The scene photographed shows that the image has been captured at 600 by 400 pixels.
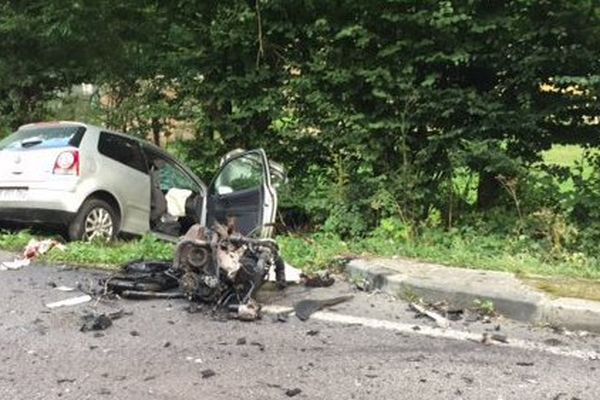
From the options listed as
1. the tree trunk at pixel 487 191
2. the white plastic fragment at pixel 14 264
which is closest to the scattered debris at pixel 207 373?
the white plastic fragment at pixel 14 264

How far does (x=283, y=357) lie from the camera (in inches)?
210

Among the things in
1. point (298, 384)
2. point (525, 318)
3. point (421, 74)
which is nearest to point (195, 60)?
point (421, 74)

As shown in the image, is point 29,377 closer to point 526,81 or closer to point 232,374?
point 232,374

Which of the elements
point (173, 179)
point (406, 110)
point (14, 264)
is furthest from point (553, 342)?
point (173, 179)

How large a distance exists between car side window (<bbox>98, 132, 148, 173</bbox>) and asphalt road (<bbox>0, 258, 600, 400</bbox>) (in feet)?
11.8

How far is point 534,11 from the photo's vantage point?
8.83 metres

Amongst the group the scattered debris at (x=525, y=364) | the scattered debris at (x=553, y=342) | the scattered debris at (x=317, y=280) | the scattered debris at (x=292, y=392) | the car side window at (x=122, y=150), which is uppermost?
the car side window at (x=122, y=150)

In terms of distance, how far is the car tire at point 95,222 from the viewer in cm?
962

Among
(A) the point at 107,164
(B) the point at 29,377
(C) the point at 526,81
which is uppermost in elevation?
(C) the point at 526,81

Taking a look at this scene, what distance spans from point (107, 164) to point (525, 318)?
18.5 feet

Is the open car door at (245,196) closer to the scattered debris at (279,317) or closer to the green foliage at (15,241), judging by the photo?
the scattered debris at (279,317)

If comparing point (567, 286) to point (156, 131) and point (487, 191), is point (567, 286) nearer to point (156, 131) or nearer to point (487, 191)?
point (487, 191)

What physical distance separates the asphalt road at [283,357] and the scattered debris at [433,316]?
0.23 feet

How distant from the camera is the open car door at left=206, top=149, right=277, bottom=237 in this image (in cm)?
755
